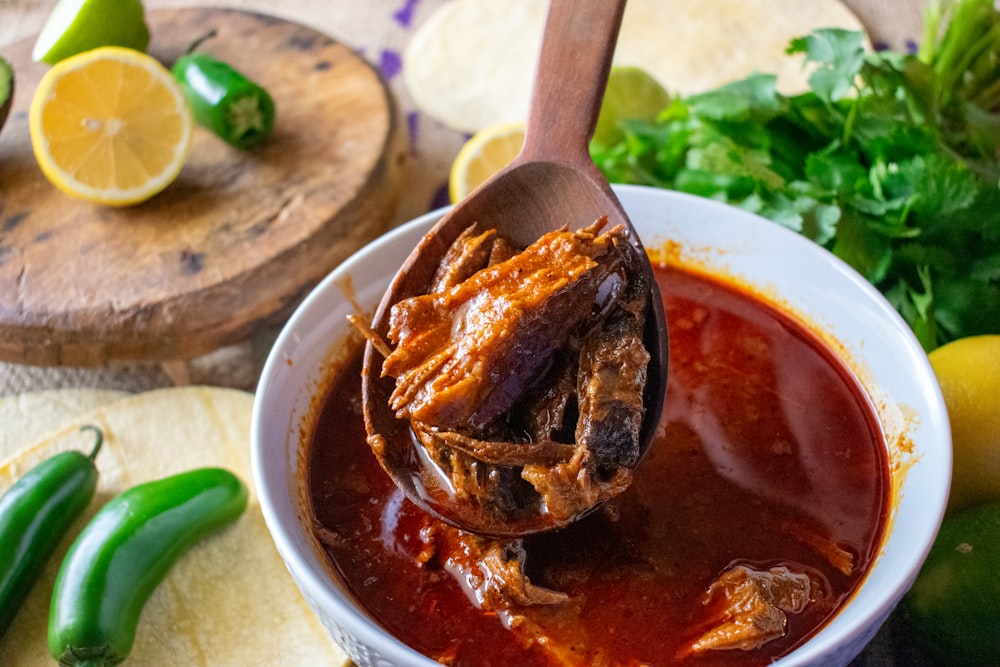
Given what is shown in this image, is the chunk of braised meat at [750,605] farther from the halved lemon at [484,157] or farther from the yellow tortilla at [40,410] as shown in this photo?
the yellow tortilla at [40,410]

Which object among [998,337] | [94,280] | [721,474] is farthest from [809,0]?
[94,280]

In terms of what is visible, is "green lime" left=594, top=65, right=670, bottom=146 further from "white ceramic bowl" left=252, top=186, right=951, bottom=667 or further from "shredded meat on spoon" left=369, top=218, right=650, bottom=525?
"shredded meat on spoon" left=369, top=218, right=650, bottom=525

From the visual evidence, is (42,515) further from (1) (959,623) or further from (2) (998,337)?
(2) (998,337)

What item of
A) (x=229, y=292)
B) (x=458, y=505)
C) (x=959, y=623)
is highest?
(x=458, y=505)

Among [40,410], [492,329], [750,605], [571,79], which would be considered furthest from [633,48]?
[750,605]

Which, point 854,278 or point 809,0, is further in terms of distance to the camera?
point 809,0

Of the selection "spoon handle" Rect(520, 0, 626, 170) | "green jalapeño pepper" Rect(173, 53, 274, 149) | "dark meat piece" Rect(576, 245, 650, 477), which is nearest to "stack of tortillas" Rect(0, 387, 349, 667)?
"dark meat piece" Rect(576, 245, 650, 477)

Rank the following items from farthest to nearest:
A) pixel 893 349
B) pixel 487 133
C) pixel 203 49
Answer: pixel 203 49, pixel 487 133, pixel 893 349

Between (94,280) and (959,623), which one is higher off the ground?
(94,280)
